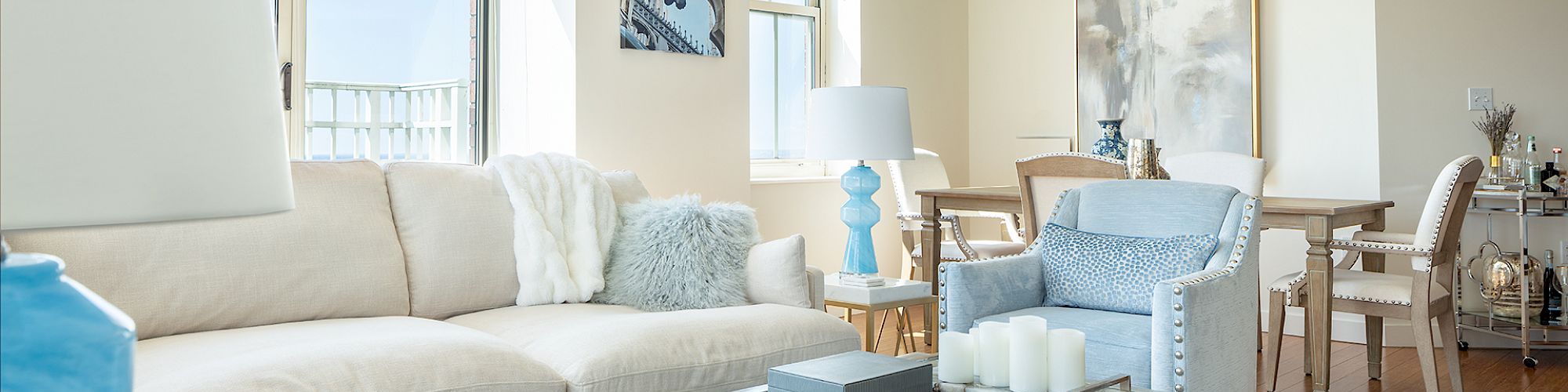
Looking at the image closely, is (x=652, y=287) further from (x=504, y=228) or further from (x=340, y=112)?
(x=340, y=112)

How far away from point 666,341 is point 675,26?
189 cm

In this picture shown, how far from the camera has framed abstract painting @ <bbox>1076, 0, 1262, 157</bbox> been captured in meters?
4.98

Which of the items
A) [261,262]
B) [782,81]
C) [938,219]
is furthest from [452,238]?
[782,81]

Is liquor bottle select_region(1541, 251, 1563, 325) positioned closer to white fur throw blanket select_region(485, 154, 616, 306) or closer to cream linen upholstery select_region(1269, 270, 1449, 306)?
cream linen upholstery select_region(1269, 270, 1449, 306)

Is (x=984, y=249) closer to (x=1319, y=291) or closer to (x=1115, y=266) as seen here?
(x=1319, y=291)

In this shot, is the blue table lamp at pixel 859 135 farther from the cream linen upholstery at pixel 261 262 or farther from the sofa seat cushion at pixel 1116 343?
the cream linen upholstery at pixel 261 262

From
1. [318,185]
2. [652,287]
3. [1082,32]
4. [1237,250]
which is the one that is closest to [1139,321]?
[1237,250]

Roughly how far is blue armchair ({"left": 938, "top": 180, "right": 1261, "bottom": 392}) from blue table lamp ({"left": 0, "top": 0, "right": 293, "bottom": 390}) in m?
2.27

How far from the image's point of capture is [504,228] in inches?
119

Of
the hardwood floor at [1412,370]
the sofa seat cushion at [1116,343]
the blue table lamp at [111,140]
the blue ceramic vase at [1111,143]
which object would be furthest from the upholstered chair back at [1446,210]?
the blue table lamp at [111,140]

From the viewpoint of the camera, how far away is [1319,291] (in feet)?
11.4

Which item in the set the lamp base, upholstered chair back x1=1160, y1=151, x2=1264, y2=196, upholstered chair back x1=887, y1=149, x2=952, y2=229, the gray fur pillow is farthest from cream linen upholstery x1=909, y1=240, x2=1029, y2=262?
the gray fur pillow

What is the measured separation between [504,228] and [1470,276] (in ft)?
12.8

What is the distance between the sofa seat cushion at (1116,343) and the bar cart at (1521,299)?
84.5 inches
